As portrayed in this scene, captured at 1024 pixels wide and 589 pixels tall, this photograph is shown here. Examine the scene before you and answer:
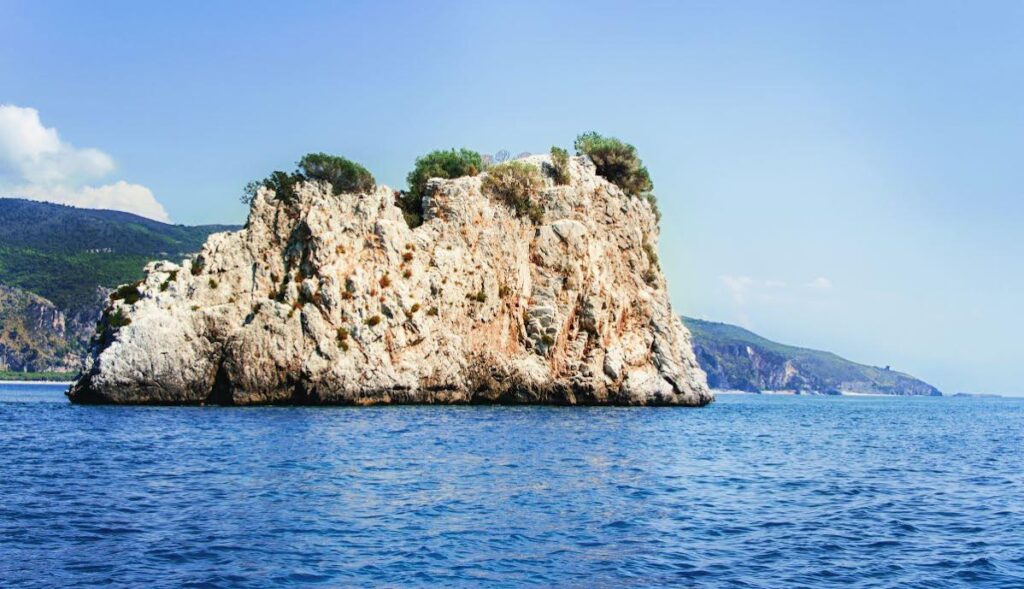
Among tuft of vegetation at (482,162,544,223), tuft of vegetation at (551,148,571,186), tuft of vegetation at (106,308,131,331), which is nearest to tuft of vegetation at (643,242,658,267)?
tuft of vegetation at (551,148,571,186)

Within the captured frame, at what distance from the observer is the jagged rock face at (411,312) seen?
6106 cm

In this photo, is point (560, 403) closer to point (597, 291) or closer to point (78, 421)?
point (597, 291)

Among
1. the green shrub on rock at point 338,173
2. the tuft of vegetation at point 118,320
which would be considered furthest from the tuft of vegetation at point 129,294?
the green shrub on rock at point 338,173

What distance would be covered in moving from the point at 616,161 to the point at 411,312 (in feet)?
108

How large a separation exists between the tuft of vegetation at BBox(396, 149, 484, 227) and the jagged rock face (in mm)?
5203

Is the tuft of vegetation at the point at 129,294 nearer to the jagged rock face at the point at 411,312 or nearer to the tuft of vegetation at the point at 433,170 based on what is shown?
the jagged rock face at the point at 411,312

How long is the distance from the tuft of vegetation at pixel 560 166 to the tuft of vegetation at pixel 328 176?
1801 cm

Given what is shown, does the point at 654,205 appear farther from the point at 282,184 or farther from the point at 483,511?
the point at 483,511

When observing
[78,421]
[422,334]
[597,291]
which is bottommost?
[78,421]

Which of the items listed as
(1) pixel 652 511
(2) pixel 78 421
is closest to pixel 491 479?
(1) pixel 652 511

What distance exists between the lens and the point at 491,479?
88.3 feet

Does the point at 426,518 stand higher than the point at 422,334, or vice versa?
the point at 422,334

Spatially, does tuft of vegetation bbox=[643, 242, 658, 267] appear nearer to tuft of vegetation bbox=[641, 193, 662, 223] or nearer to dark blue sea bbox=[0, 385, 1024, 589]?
tuft of vegetation bbox=[641, 193, 662, 223]

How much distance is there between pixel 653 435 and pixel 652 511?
22.4 metres
